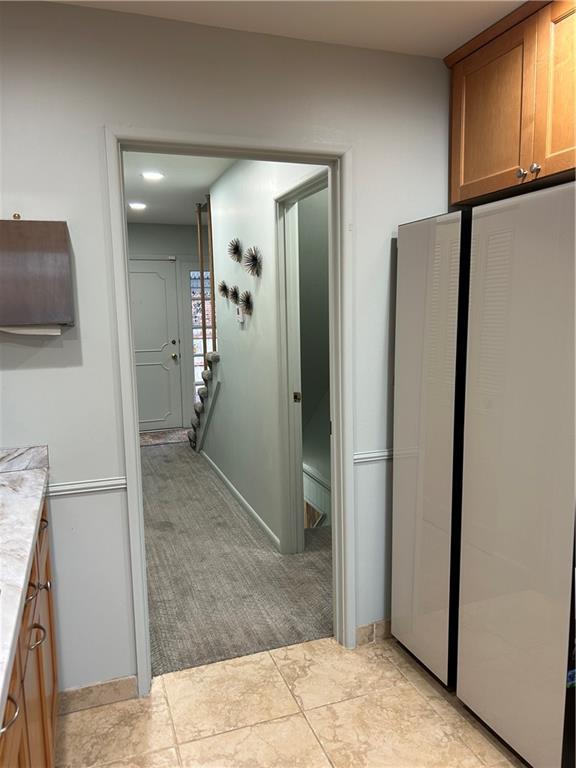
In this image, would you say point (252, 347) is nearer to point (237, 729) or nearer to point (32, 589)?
point (237, 729)

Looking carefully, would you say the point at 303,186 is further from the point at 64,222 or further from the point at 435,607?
the point at 435,607

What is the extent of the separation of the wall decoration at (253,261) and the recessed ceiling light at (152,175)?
44.8 inches

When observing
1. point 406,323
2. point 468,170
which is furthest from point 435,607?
point 468,170

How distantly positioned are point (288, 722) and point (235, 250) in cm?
298

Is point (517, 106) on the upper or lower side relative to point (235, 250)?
upper

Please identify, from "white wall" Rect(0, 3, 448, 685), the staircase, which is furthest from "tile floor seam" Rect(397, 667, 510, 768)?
the staircase

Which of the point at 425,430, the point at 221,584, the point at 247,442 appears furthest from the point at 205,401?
the point at 425,430

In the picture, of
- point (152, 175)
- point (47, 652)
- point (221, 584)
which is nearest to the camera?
point (47, 652)

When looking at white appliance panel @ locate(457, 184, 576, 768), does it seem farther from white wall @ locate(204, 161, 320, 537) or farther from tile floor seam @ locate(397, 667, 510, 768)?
white wall @ locate(204, 161, 320, 537)

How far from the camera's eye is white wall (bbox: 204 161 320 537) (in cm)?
335

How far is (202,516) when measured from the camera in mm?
4102

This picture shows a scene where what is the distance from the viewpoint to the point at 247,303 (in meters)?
3.85

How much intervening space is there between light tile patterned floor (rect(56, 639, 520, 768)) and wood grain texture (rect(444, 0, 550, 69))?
8.00ft

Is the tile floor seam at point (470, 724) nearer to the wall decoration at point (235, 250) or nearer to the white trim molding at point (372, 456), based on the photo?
the white trim molding at point (372, 456)
